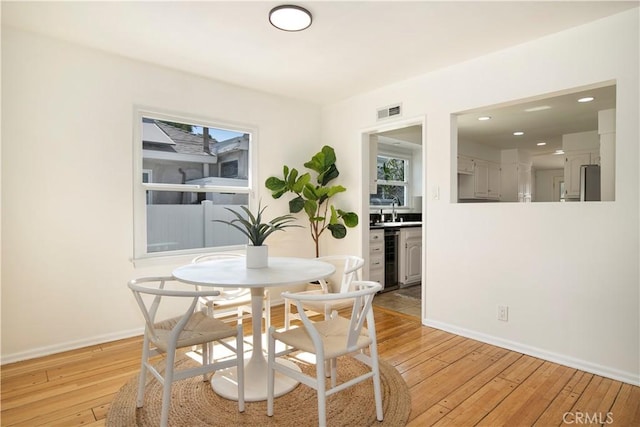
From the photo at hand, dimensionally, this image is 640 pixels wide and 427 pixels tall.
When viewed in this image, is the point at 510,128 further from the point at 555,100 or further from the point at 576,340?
the point at 576,340

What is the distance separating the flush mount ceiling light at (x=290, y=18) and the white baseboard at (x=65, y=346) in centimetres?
279

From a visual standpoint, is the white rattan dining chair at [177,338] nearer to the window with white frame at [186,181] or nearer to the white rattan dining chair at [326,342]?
the white rattan dining chair at [326,342]

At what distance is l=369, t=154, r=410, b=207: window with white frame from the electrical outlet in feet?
10.3

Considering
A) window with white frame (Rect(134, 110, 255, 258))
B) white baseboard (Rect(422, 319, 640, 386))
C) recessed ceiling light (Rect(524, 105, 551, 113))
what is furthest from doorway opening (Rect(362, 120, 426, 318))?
window with white frame (Rect(134, 110, 255, 258))

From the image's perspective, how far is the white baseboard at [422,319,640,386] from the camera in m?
2.38

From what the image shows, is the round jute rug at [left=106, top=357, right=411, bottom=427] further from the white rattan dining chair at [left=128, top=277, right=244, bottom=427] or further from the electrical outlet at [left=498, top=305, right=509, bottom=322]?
the electrical outlet at [left=498, top=305, right=509, bottom=322]

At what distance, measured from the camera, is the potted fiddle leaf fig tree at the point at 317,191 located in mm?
4051

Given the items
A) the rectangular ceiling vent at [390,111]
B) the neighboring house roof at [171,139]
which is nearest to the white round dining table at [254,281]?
the neighboring house roof at [171,139]

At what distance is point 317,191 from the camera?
4.10 metres

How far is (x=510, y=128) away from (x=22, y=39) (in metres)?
5.66

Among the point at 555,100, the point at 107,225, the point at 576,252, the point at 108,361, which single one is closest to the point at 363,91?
the point at 555,100

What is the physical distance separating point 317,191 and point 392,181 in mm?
2504

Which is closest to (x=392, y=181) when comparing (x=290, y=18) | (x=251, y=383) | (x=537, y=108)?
(x=537, y=108)

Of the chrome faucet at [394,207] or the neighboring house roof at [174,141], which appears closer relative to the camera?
the neighboring house roof at [174,141]
